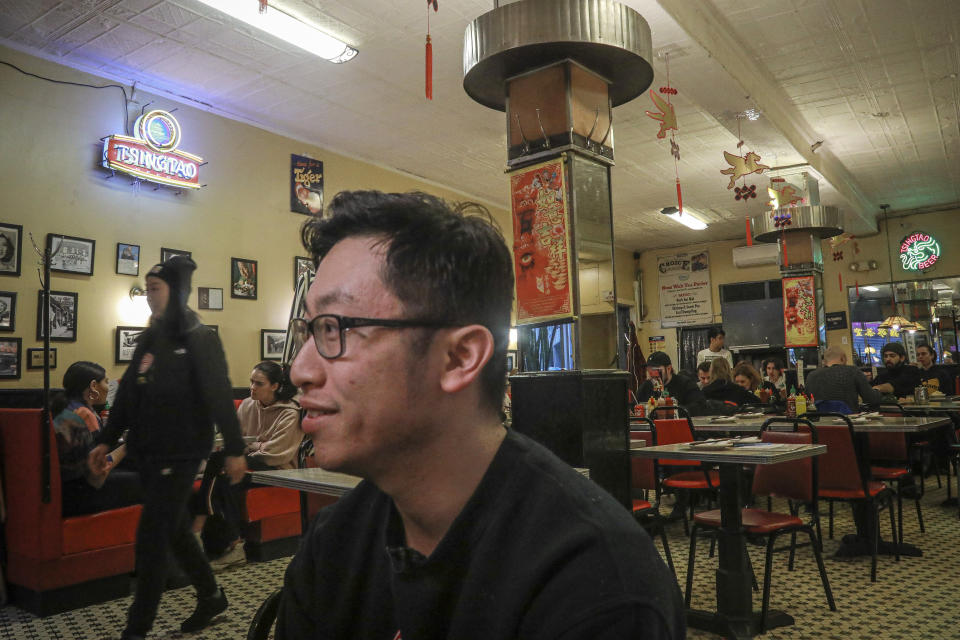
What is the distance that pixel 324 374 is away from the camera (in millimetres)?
837

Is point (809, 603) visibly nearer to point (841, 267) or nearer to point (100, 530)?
point (100, 530)

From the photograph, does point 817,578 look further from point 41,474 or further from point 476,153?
point 476,153

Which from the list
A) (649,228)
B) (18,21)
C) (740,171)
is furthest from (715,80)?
(649,228)

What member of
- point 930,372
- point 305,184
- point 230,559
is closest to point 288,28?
point 305,184

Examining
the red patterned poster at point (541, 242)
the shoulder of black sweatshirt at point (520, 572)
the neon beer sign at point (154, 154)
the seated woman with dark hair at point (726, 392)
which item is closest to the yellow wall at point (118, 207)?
the neon beer sign at point (154, 154)

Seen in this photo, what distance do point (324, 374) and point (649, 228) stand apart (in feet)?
37.5

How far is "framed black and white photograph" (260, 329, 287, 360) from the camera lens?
676 cm

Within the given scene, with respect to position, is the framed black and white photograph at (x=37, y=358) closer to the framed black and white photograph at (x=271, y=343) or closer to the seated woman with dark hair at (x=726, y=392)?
the framed black and white photograph at (x=271, y=343)

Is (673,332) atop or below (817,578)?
atop

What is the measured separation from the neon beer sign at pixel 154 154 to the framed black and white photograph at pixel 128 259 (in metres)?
0.59

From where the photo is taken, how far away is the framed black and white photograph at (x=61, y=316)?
5223 millimetres

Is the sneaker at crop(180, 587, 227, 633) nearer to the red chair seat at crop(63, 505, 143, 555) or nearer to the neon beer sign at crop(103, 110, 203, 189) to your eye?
the red chair seat at crop(63, 505, 143, 555)

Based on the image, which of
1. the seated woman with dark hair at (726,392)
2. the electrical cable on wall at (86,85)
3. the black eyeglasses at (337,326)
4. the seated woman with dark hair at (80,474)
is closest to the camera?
the black eyeglasses at (337,326)

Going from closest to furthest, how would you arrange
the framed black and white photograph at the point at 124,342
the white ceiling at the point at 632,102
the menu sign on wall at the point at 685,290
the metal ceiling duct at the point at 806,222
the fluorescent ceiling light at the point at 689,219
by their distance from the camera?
the white ceiling at the point at 632,102 → the framed black and white photograph at the point at 124,342 → the metal ceiling duct at the point at 806,222 → the fluorescent ceiling light at the point at 689,219 → the menu sign on wall at the point at 685,290
